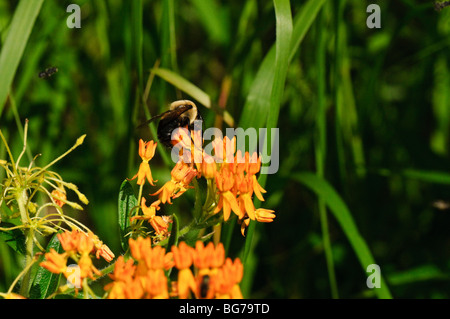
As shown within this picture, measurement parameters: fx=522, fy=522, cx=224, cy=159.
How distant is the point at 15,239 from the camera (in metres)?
1.33

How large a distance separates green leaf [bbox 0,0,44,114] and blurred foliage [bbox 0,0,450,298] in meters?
0.58

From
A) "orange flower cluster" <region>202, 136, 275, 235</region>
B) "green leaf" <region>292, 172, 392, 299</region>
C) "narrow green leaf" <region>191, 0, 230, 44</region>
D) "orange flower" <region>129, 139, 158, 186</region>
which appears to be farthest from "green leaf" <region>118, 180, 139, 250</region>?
"narrow green leaf" <region>191, 0, 230, 44</region>

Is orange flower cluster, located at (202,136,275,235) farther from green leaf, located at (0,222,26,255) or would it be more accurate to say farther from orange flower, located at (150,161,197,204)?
green leaf, located at (0,222,26,255)

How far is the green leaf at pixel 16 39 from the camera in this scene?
1459mm

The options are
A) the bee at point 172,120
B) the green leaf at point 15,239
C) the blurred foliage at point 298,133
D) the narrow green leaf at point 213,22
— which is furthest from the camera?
the narrow green leaf at point 213,22

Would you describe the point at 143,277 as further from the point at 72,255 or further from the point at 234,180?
the point at 234,180

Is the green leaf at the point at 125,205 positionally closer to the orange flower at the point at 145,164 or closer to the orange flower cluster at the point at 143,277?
the orange flower at the point at 145,164

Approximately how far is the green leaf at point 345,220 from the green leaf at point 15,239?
3.27ft

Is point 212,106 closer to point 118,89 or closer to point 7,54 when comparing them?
point 7,54

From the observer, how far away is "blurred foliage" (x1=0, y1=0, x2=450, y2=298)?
228 centimetres

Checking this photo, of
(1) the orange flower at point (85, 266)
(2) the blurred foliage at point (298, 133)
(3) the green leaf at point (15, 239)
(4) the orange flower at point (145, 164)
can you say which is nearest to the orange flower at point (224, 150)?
(4) the orange flower at point (145, 164)

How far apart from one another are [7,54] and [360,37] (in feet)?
7.54

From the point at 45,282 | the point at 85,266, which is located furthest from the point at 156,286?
the point at 45,282

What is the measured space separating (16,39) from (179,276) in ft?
2.95
